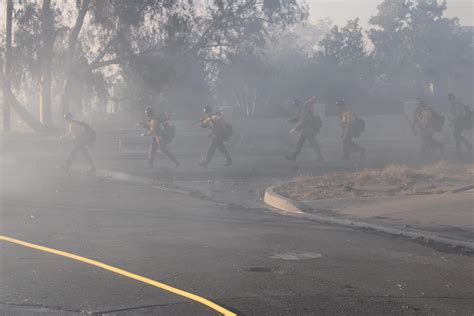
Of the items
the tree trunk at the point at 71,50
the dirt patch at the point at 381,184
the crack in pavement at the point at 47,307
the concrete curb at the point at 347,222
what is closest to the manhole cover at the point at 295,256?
the concrete curb at the point at 347,222

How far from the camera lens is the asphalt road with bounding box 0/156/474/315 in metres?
5.80

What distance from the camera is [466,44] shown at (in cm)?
4709

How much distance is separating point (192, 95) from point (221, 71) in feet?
6.71

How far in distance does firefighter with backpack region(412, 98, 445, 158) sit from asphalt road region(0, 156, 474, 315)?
9.94 meters

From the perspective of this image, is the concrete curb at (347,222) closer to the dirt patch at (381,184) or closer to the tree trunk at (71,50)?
the dirt patch at (381,184)

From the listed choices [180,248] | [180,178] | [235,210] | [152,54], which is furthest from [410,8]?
[180,248]

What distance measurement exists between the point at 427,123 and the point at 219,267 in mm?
14263

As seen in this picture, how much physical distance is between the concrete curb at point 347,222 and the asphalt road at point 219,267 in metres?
0.30

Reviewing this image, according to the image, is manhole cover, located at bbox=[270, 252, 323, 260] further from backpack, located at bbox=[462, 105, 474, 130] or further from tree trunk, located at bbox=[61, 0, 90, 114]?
tree trunk, located at bbox=[61, 0, 90, 114]

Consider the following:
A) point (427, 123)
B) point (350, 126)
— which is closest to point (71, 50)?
point (350, 126)

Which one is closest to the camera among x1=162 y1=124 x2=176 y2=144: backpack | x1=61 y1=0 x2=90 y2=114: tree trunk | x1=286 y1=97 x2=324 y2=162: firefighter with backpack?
x1=162 y1=124 x2=176 y2=144: backpack

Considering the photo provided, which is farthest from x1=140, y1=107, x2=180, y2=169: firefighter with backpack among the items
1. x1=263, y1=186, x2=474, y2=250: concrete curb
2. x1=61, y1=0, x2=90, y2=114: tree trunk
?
x1=61, y1=0, x2=90, y2=114: tree trunk

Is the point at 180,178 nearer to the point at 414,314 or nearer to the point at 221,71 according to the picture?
the point at 414,314

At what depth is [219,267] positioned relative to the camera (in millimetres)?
7195
